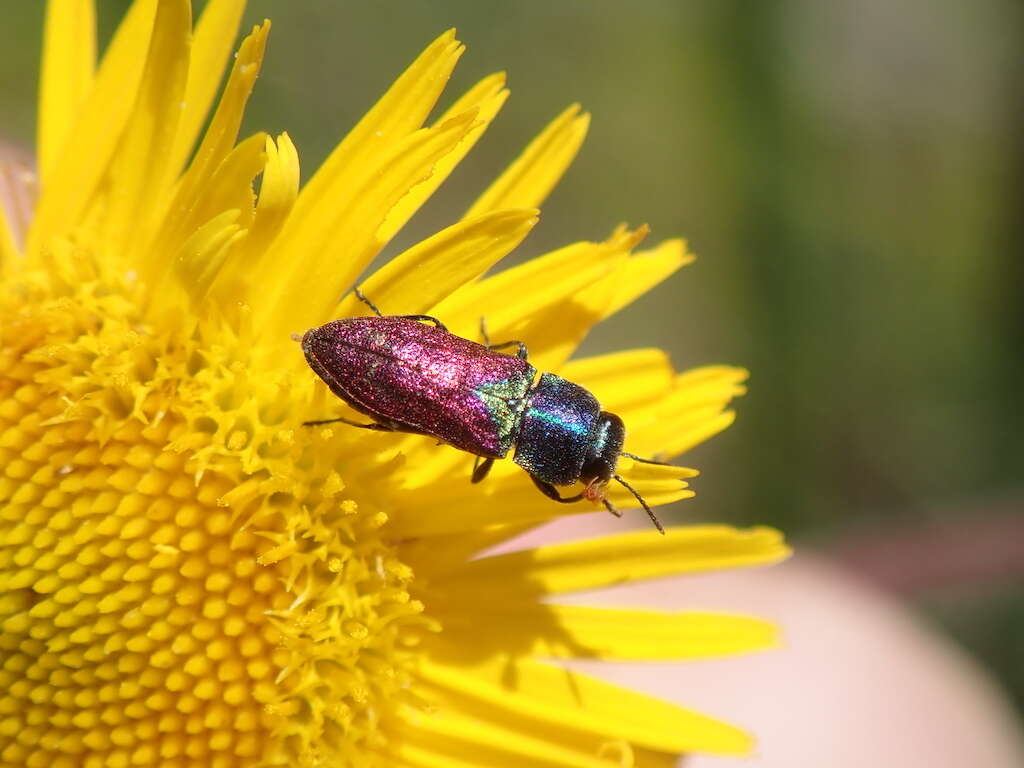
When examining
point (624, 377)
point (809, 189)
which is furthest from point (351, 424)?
point (809, 189)

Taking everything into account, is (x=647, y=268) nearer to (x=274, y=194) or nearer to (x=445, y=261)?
(x=445, y=261)

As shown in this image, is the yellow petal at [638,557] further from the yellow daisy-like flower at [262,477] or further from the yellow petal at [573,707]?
the yellow petal at [573,707]

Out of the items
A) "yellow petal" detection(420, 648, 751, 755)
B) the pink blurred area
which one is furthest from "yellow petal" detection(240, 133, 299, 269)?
the pink blurred area

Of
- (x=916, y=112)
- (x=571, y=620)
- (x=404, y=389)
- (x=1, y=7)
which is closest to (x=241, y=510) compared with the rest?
(x=404, y=389)

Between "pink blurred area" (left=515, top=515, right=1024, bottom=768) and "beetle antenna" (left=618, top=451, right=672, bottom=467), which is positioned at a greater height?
"beetle antenna" (left=618, top=451, right=672, bottom=467)

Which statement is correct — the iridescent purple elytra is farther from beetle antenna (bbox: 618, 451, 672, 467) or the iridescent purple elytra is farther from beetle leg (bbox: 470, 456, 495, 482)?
beetle antenna (bbox: 618, 451, 672, 467)

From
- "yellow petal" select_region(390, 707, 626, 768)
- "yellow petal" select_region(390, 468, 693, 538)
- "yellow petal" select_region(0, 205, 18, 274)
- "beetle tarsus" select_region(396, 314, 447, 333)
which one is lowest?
"yellow petal" select_region(390, 707, 626, 768)

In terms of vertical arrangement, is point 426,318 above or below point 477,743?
above
